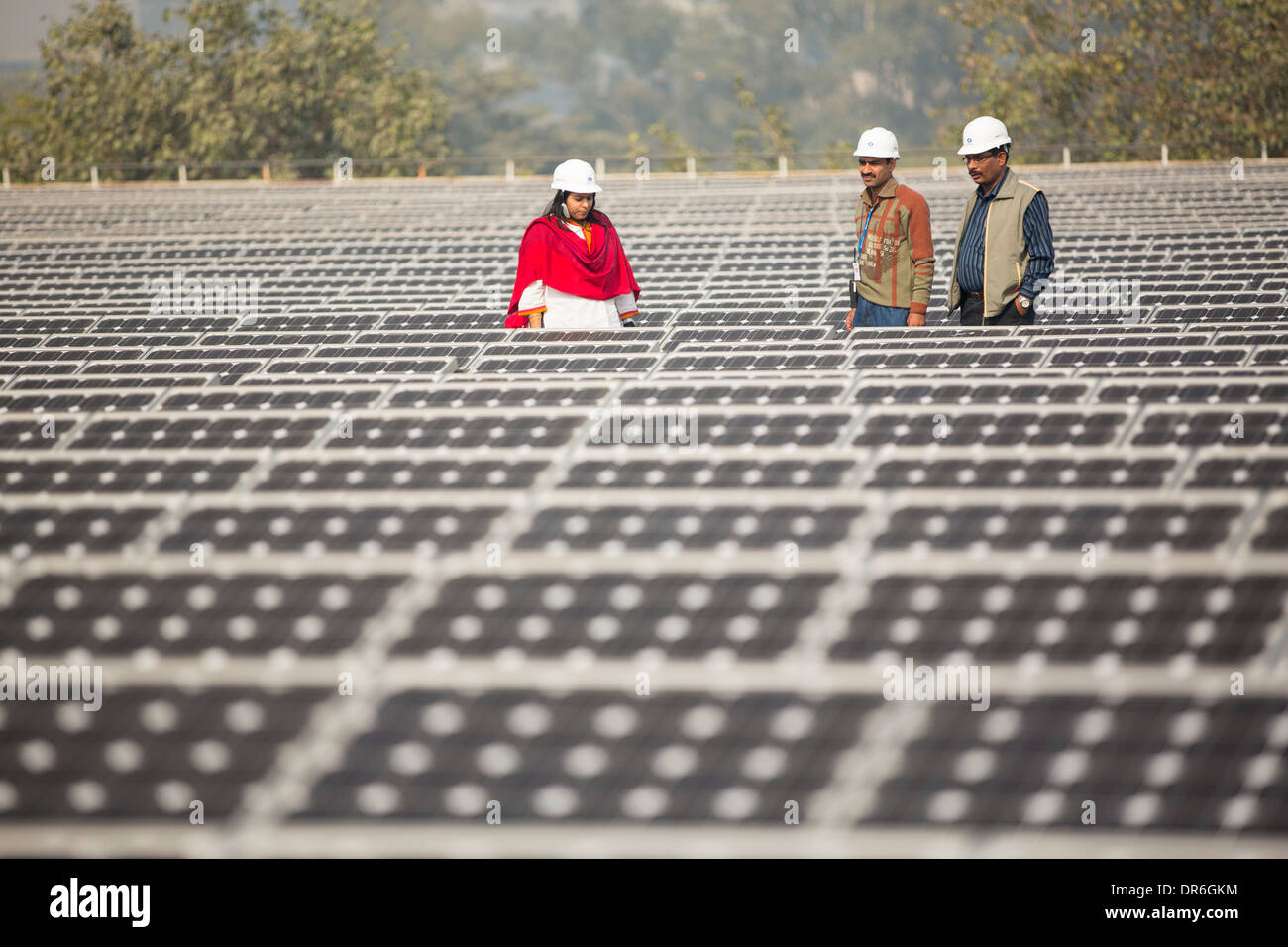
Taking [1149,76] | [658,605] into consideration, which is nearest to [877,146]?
[658,605]

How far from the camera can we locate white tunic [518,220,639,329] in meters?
7.77

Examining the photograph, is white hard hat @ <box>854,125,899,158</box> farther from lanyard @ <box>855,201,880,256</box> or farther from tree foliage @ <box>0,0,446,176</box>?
tree foliage @ <box>0,0,446,176</box>

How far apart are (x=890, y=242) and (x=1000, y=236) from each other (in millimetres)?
701

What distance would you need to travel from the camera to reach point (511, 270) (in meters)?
17.3

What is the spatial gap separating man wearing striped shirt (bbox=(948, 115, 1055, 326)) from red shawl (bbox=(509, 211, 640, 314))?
2.13 metres

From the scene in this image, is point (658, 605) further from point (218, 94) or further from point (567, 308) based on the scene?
point (218, 94)

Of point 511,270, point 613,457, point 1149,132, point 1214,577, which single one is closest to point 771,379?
point 613,457

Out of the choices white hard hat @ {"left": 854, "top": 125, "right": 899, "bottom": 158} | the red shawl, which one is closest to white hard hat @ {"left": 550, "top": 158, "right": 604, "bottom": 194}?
the red shawl

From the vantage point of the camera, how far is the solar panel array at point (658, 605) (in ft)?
9.78

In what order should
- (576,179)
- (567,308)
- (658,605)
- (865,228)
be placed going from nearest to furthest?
1. (658,605)
2. (576,179)
3. (567,308)
4. (865,228)

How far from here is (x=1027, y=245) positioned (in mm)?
7594

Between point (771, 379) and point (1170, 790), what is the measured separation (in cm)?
297

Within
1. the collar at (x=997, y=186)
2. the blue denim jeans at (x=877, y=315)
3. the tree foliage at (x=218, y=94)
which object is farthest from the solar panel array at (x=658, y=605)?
the tree foliage at (x=218, y=94)

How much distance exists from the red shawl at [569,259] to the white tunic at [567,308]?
0.04m
